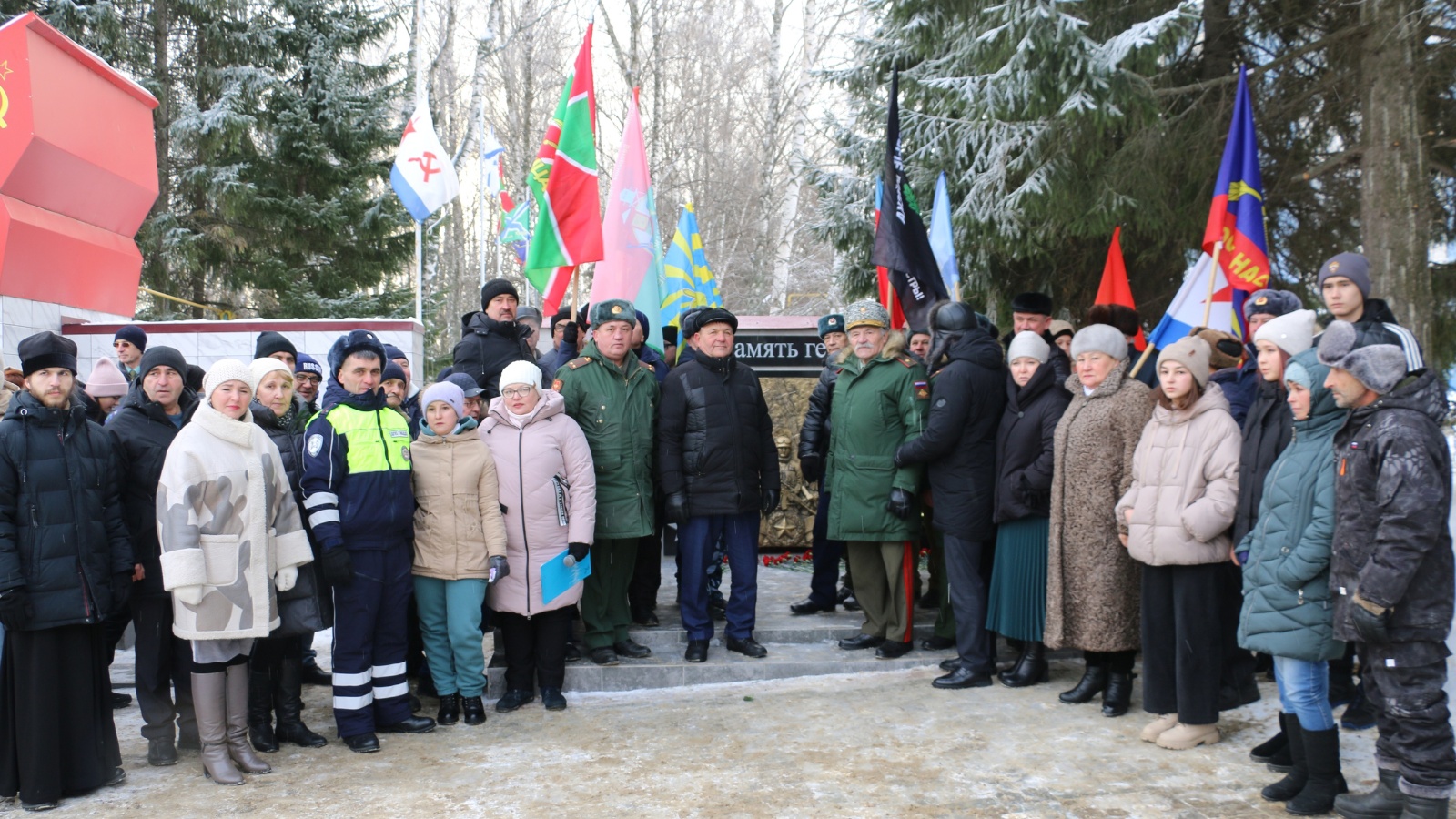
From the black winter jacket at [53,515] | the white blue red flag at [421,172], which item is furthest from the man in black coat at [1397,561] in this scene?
the white blue red flag at [421,172]

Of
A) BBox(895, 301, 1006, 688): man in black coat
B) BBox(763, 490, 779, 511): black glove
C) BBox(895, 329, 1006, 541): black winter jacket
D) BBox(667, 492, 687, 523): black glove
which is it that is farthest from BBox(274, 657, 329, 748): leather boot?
BBox(895, 329, 1006, 541): black winter jacket

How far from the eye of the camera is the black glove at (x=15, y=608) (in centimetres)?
393

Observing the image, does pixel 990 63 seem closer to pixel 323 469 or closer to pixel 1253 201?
pixel 1253 201

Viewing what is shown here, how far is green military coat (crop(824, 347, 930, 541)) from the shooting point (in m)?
5.91

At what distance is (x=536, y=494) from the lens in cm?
541

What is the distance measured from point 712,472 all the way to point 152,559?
2.87 metres

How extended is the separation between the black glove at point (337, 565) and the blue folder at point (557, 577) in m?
1.02

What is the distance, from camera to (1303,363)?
4000mm

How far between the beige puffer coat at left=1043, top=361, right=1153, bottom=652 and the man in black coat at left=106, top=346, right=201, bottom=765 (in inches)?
→ 171

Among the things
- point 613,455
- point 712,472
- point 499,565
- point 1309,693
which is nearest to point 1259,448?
point 1309,693

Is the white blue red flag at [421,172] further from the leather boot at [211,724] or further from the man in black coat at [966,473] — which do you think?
the leather boot at [211,724]

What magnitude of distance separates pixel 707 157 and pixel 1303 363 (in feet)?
81.6

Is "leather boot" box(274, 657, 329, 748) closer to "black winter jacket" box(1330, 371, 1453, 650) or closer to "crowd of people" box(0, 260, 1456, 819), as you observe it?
"crowd of people" box(0, 260, 1456, 819)

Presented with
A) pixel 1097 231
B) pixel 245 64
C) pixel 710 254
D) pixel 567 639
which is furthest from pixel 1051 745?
pixel 710 254
